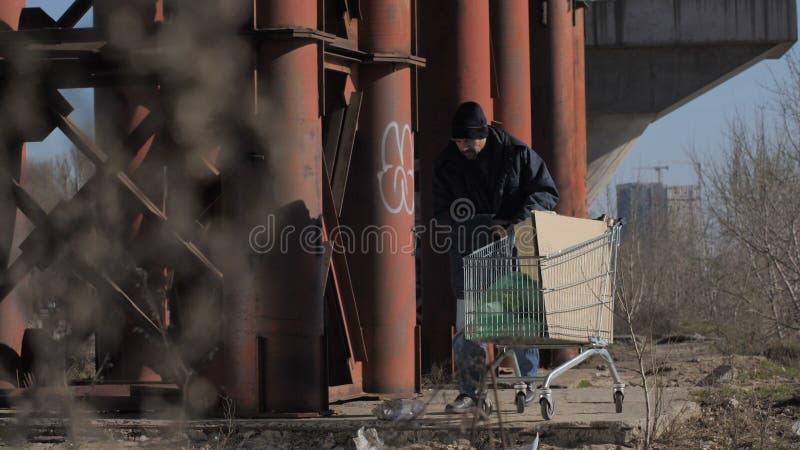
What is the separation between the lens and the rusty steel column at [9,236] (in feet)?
28.5

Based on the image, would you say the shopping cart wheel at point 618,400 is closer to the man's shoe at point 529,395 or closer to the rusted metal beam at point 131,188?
the man's shoe at point 529,395

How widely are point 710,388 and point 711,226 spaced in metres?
17.5

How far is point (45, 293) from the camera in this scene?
831 centimetres

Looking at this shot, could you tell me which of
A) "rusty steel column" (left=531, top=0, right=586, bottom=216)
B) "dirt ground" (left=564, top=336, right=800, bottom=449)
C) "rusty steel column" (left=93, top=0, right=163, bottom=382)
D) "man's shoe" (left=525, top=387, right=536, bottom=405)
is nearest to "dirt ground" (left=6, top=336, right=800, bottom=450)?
"dirt ground" (left=564, top=336, right=800, bottom=449)

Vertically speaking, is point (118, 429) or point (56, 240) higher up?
point (56, 240)

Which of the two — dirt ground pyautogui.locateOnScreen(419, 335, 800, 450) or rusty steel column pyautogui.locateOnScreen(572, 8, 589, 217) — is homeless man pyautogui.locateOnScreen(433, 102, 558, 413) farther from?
rusty steel column pyautogui.locateOnScreen(572, 8, 589, 217)

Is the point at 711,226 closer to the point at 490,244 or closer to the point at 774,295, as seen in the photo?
the point at 774,295

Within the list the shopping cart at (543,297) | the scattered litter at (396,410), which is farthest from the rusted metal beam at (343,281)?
the shopping cart at (543,297)

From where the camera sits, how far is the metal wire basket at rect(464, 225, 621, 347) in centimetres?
739

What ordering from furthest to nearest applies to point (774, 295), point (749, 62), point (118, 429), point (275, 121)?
point (749, 62)
point (774, 295)
point (275, 121)
point (118, 429)

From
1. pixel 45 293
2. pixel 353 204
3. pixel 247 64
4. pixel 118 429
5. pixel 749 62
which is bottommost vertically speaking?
pixel 118 429

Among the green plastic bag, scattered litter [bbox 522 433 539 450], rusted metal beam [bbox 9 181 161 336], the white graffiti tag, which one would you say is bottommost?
scattered litter [bbox 522 433 539 450]

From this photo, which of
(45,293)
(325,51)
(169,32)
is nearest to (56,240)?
(45,293)

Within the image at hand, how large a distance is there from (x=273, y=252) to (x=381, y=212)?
1.56 meters
